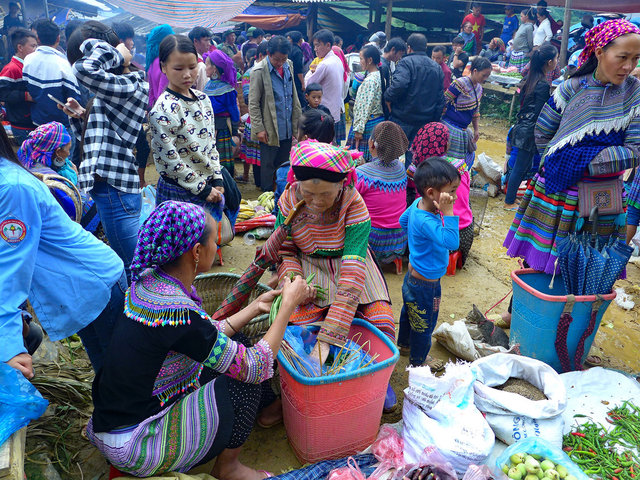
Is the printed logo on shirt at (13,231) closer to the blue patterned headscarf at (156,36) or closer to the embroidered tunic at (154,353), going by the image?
the embroidered tunic at (154,353)

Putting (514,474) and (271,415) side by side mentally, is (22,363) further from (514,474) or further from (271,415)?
(514,474)

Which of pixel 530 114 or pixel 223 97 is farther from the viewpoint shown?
pixel 223 97

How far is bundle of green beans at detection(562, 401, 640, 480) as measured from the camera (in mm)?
2229

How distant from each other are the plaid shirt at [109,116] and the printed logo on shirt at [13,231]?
1113 millimetres

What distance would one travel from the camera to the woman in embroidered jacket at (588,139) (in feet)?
8.57

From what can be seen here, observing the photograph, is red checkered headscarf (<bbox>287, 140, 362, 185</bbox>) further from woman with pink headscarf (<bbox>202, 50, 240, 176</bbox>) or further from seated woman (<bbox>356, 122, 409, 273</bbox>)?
woman with pink headscarf (<bbox>202, 50, 240, 176</bbox>)

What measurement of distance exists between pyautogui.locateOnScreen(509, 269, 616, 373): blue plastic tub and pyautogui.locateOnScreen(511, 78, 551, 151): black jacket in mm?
2869

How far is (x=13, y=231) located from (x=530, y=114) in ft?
17.7

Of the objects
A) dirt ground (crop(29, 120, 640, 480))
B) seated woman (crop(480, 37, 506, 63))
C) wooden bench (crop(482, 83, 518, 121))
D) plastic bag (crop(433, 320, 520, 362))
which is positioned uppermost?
seated woman (crop(480, 37, 506, 63))

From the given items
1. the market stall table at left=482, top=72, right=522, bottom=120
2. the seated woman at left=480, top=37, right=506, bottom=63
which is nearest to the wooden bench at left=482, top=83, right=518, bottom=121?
the market stall table at left=482, top=72, right=522, bottom=120

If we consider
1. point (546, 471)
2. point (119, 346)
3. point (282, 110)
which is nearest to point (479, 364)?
point (546, 471)

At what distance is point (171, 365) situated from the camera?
2.00 metres

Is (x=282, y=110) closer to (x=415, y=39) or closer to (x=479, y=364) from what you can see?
(x=415, y=39)

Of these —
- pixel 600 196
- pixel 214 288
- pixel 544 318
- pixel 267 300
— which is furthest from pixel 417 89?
pixel 267 300
